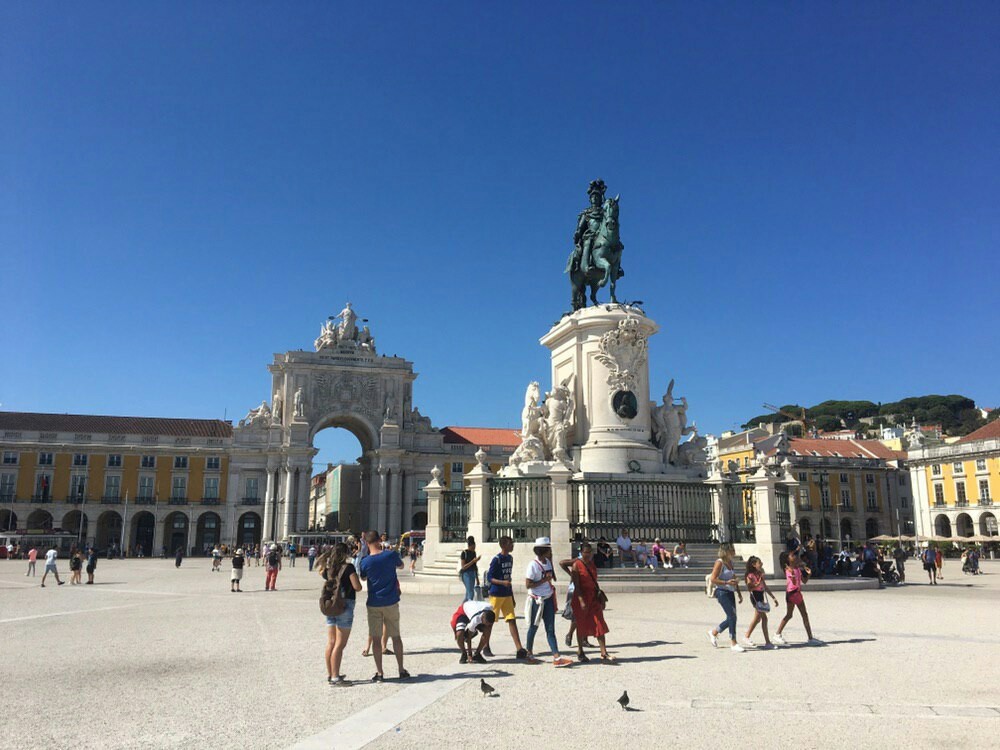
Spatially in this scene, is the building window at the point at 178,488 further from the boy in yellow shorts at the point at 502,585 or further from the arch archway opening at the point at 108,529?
the boy in yellow shorts at the point at 502,585

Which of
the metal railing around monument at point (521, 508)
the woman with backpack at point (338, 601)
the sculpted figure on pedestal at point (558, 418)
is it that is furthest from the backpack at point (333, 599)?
the sculpted figure on pedestal at point (558, 418)

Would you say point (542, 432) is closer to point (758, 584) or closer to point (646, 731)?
point (758, 584)

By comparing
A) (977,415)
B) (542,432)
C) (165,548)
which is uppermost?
(977,415)

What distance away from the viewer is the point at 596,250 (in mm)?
20812

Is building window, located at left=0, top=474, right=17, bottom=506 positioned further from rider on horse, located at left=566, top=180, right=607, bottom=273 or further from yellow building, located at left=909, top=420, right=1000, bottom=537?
yellow building, located at left=909, top=420, right=1000, bottom=537

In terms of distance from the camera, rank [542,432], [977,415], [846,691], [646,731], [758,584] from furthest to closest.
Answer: [977,415] → [542,432] → [758,584] → [846,691] → [646,731]

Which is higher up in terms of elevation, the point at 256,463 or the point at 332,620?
the point at 256,463

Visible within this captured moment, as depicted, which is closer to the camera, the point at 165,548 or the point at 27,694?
the point at 27,694

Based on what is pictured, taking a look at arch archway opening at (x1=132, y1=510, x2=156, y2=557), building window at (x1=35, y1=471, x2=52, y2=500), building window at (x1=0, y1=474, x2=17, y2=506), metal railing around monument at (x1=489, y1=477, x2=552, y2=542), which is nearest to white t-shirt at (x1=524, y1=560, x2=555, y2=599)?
metal railing around monument at (x1=489, y1=477, x2=552, y2=542)

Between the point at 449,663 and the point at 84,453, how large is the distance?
64.4m

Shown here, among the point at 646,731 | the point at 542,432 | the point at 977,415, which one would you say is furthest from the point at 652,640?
the point at 977,415

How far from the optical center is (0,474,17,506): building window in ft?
199

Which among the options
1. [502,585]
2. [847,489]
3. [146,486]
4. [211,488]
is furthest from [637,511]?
[847,489]

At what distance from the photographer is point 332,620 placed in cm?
685
